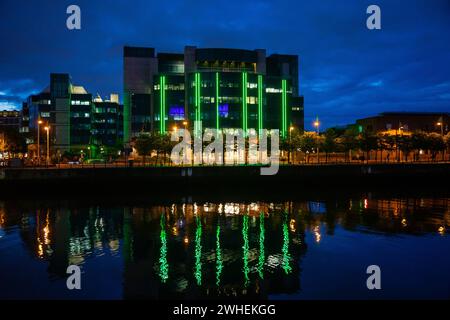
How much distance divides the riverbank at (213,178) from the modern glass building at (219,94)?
46.5 metres

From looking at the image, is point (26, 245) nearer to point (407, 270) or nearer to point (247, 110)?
point (407, 270)

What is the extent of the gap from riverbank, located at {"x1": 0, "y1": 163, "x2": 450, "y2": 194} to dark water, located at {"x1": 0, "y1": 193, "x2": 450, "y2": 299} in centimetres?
730

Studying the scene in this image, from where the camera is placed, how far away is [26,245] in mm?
27906

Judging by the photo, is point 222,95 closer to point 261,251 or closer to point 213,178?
point 213,178

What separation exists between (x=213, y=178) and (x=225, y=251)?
29.9m

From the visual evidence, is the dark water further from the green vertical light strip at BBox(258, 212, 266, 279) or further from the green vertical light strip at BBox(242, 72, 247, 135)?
the green vertical light strip at BBox(242, 72, 247, 135)

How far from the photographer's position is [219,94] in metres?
104

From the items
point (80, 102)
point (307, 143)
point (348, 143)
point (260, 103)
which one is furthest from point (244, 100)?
point (80, 102)

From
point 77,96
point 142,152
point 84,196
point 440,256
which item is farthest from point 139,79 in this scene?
point 440,256

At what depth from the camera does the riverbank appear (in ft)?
168

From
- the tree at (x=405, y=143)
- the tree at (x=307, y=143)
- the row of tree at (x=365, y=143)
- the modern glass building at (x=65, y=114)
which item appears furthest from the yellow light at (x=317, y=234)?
the modern glass building at (x=65, y=114)

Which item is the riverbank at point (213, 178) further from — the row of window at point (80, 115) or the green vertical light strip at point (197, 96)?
the row of window at point (80, 115)

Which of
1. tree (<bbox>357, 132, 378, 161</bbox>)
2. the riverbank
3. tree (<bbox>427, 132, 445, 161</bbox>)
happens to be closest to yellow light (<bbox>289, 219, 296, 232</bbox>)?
the riverbank
